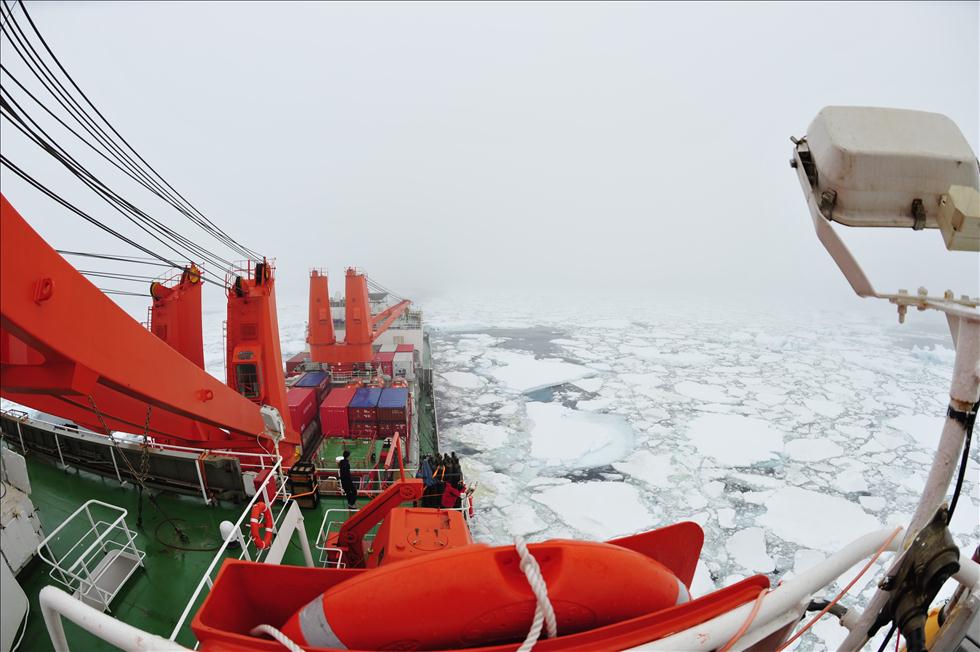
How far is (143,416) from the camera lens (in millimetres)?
3701

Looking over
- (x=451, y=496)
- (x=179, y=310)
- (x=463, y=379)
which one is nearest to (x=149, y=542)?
(x=451, y=496)

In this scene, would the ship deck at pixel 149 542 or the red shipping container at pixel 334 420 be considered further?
the red shipping container at pixel 334 420

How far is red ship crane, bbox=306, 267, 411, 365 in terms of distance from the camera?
1132cm

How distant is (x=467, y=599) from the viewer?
4.16ft

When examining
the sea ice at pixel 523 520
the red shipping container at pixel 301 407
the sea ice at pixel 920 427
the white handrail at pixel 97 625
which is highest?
the white handrail at pixel 97 625

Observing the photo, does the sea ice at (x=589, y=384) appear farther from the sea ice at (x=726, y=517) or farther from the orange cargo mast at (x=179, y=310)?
the orange cargo mast at (x=179, y=310)

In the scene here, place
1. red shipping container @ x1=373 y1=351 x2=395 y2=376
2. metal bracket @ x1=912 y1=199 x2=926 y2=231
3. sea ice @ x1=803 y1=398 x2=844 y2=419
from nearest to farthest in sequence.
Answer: metal bracket @ x1=912 y1=199 x2=926 y2=231 → red shipping container @ x1=373 y1=351 x2=395 y2=376 → sea ice @ x1=803 y1=398 x2=844 y2=419

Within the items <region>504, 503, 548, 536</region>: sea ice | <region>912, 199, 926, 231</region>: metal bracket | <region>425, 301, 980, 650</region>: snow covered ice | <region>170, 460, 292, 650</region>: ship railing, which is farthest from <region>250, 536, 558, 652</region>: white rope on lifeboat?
<region>504, 503, 548, 536</region>: sea ice

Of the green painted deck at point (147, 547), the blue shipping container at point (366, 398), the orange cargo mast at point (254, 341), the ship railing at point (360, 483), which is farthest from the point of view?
the blue shipping container at point (366, 398)

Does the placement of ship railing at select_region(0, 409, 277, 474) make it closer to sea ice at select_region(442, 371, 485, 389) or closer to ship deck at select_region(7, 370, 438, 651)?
ship deck at select_region(7, 370, 438, 651)

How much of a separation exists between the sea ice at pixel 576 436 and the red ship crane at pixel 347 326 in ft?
18.5

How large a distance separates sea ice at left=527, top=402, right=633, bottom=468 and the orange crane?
789 centimetres

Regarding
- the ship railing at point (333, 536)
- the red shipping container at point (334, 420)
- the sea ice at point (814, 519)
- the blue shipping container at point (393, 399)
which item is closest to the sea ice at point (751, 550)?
the sea ice at point (814, 519)

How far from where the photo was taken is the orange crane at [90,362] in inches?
80.8
